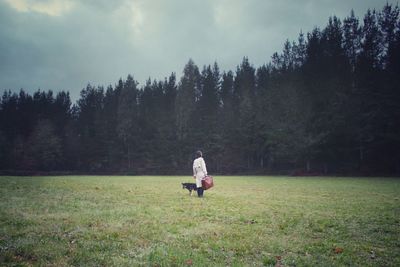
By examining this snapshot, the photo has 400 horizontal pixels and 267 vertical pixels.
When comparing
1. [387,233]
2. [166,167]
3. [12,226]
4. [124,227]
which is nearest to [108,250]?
[124,227]

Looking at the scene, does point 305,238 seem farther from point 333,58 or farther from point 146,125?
point 146,125

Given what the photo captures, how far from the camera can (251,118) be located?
64688mm

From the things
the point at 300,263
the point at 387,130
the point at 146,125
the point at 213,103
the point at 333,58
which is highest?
the point at 333,58

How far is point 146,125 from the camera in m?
82.1

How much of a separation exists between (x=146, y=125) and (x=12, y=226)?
2921 inches

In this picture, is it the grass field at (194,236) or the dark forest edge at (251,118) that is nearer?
the grass field at (194,236)

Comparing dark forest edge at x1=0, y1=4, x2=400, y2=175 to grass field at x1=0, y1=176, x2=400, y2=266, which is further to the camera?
dark forest edge at x1=0, y1=4, x2=400, y2=175

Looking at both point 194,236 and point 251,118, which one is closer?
point 194,236

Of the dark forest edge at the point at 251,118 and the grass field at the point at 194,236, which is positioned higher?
the dark forest edge at the point at 251,118

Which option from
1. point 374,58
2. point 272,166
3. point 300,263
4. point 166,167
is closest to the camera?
point 300,263

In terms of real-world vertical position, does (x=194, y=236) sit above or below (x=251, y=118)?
below

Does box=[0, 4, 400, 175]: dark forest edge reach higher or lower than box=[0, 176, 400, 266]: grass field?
higher

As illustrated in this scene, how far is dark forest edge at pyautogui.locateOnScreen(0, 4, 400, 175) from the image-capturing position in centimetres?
4894

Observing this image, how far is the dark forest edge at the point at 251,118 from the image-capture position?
48938 millimetres
